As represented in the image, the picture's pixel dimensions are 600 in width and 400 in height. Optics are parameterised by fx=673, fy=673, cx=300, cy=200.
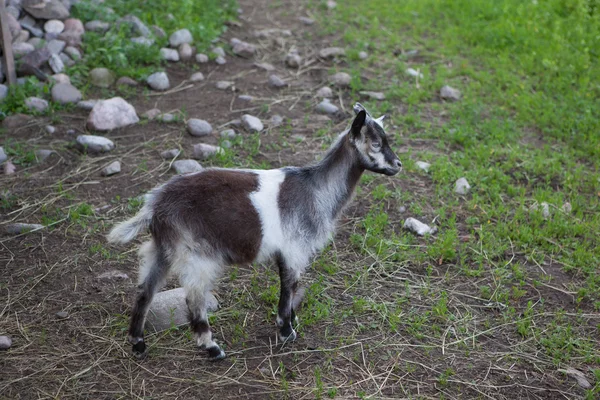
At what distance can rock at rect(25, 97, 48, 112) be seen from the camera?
22.4 ft

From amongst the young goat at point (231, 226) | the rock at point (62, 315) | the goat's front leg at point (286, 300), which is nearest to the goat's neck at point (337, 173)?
the young goat at point (231, 226)

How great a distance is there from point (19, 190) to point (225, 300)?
7.23 ft

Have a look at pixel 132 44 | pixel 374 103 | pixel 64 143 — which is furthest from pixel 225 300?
pixel 132 44

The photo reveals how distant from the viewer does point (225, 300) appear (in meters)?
4.73

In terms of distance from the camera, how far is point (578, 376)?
416cm

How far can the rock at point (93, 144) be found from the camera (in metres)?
6.27

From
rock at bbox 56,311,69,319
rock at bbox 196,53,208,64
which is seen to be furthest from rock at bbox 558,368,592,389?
rock at bbox 196,53,208,64

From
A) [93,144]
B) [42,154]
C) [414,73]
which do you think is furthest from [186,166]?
[414,73]

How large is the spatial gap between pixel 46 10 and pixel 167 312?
500cm

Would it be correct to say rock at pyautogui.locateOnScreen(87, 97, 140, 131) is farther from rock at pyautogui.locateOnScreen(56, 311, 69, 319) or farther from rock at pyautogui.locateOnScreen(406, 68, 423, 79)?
rock at pyautogui.locateOnScreen(406, 68, 423, 79)

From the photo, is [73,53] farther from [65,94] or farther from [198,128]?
[198,128]

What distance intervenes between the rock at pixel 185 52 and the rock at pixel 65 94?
1567 mm

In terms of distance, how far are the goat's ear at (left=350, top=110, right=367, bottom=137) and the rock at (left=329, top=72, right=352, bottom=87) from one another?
357 cm

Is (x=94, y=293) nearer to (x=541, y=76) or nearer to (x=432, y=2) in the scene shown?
(x=541, y=76)
